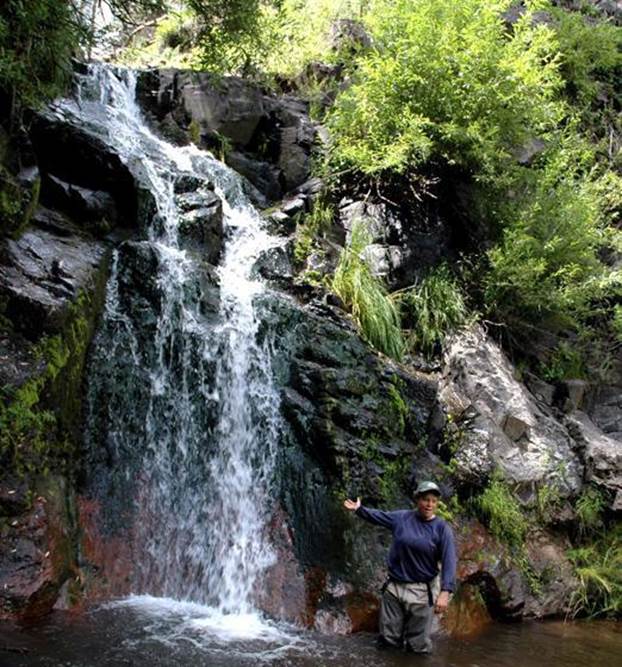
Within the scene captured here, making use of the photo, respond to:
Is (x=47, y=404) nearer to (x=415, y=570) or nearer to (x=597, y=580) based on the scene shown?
(x=415, y=570)

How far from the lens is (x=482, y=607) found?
7.35 metres

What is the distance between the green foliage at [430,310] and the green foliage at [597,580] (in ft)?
11.7

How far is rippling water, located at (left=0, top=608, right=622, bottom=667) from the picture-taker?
4574 mm

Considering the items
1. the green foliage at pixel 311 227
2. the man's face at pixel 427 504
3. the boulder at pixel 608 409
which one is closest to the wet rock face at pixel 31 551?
the man's face at pixel 427 504

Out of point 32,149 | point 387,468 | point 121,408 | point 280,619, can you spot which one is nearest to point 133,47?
point 32,149

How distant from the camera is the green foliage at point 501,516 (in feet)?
26.1

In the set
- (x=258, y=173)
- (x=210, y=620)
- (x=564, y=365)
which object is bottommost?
(x=210, y=620)

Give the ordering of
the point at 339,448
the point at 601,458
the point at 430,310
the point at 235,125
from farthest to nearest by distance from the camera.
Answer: the point at 235,125 → the point at 430,310 → the point at 601,458 → the point at 339,448

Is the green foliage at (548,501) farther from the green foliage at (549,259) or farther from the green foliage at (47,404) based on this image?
the green foliage at (47,404)

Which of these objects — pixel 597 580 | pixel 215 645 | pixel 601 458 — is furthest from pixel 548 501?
pixel 215 645

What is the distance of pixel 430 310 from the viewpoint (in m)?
10.2

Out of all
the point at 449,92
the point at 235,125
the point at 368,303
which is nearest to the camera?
the point at 368,303

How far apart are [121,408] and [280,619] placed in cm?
287

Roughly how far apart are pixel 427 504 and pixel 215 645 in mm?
2089
